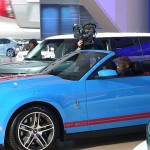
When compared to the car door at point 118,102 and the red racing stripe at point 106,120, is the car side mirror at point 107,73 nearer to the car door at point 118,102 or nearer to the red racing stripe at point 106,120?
the car door at point 118,102

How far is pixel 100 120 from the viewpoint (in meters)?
6.23

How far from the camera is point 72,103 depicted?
19.8 ft

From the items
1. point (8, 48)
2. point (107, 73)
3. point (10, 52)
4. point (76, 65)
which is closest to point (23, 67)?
point (76, 65)

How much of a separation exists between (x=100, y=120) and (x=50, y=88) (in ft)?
A: 2.79

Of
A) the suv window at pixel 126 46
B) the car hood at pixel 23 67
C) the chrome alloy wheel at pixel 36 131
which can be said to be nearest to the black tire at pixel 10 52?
the car hood at pixel 23 67

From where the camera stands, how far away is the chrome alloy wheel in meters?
5.85

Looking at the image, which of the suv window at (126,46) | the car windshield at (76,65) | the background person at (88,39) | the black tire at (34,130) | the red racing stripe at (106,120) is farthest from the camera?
the suv window at (126,46)

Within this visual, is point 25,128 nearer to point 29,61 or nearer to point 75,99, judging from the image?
point 75,99

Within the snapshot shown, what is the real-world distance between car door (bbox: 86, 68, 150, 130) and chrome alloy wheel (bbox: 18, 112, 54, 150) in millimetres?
604

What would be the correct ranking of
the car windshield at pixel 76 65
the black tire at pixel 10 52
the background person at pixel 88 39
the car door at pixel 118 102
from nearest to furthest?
the car door at pixel 118 102
the car windshield at pixel 76 65
the background person at pixel 88 39
the black tire at pixel 10 52

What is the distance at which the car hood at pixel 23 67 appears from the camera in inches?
388

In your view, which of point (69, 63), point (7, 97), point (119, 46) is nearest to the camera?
point (7, 97)

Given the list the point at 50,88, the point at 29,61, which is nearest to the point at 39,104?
the point at 50,88

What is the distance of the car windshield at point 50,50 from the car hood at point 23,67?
0.47 meters
